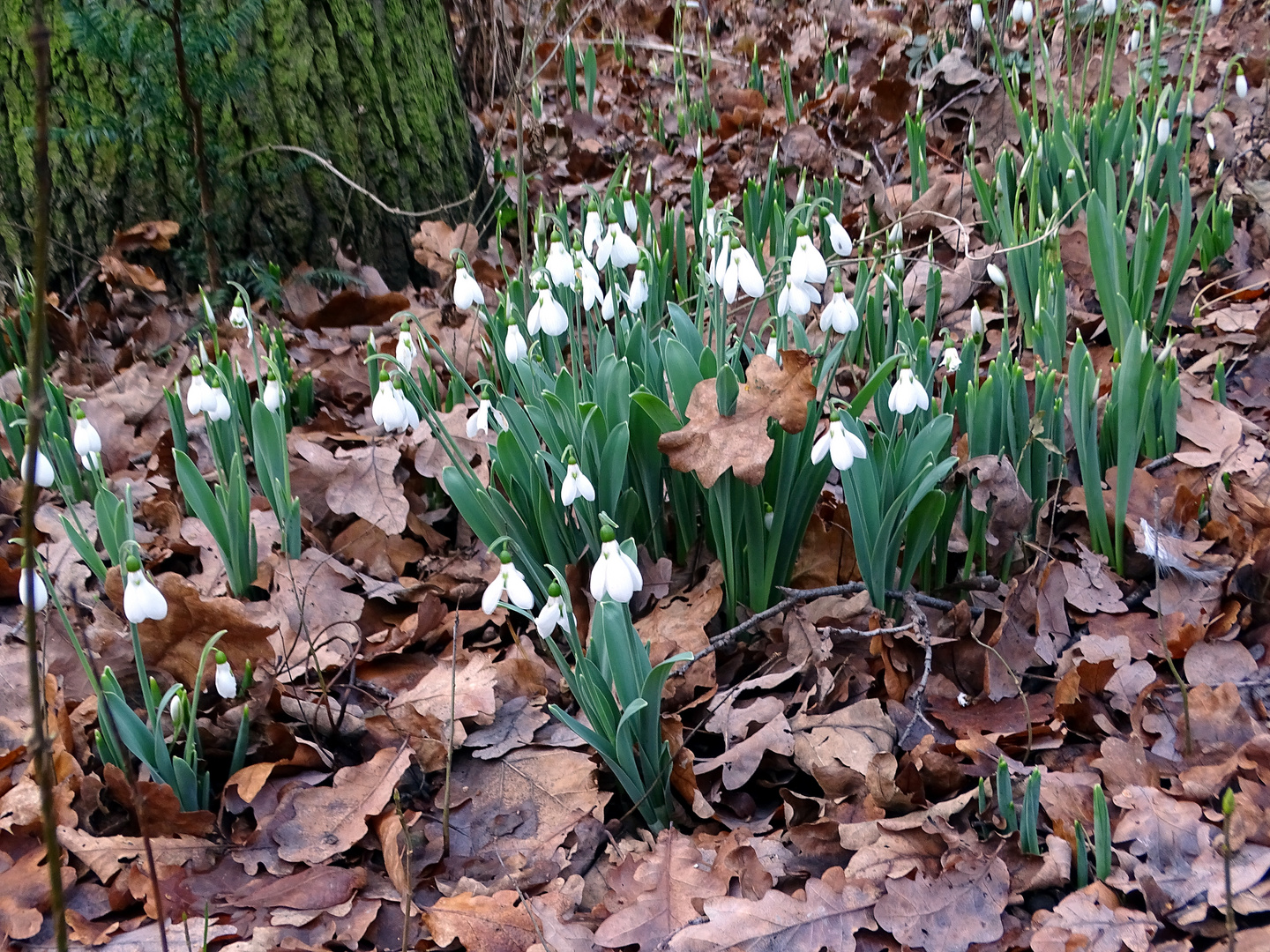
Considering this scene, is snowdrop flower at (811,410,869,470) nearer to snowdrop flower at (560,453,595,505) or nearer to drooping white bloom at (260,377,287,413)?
snowdrop flower at (560,453,595,505)

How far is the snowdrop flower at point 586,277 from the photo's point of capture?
6.70 feet

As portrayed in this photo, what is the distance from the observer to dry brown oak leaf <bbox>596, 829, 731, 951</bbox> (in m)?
1.40

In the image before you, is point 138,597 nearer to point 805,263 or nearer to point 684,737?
point 684,737

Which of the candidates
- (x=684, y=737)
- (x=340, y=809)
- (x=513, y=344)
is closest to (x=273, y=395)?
(x=513, y=344)

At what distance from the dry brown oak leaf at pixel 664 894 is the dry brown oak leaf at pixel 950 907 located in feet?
0.80

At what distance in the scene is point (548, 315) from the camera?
196 centimetres

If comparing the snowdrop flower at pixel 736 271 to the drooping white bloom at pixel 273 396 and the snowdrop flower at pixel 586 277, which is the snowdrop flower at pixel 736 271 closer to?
the snowdrop flower at pixel 586 277

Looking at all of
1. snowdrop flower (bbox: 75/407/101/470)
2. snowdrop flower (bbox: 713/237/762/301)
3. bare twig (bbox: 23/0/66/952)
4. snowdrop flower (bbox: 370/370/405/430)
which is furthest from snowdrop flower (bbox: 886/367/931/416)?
snowdrop flower (bbox: 75/407/101/470)

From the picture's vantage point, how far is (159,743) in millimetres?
1525

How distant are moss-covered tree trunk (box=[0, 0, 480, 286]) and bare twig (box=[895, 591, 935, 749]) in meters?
2.24

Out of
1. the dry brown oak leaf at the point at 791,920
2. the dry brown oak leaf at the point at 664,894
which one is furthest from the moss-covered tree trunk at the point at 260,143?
the dry brown oak leaf at the point at 791,920

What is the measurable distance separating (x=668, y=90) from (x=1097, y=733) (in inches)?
173

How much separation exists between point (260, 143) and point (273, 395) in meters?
1.36

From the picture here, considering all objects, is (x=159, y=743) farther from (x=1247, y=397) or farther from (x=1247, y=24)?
(x=1247, y=24)
